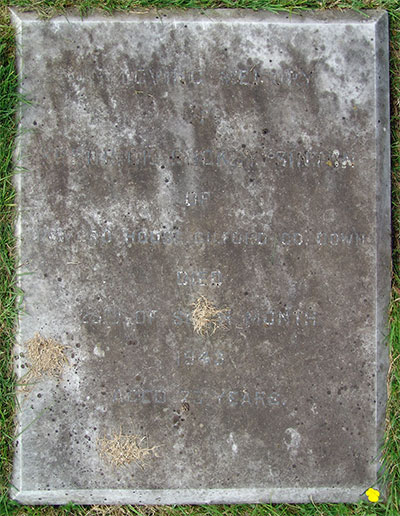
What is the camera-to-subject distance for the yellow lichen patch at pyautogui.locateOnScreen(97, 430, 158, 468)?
2506 mm

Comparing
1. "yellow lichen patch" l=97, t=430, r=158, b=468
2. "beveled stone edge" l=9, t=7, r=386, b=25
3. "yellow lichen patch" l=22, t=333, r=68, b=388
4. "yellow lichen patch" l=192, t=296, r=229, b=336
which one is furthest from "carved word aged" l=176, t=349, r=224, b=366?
"beveled stone edge" l=9, t=7, r=386, b=25

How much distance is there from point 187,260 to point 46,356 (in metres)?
0.94

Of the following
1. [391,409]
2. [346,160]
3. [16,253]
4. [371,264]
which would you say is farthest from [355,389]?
[16,253]

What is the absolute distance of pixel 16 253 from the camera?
2.56 m

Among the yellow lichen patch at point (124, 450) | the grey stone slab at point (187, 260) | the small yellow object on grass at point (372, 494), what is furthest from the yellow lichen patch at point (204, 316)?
the small yellow object on grass at point (372, 494)

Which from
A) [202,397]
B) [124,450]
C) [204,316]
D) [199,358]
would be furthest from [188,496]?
[204,316]

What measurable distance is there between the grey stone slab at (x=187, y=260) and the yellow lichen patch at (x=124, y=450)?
34mm

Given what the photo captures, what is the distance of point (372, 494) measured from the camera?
257 cm

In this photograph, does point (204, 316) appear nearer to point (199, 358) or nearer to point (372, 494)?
point (199, 358)

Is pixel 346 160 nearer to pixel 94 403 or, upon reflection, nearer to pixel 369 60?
pixel 369 60

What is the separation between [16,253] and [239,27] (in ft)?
5.88

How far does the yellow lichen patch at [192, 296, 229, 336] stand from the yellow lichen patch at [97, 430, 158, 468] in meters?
0.69

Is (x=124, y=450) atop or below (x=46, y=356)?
below

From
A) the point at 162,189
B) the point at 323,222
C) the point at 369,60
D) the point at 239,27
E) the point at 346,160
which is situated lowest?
the point at 323,222
